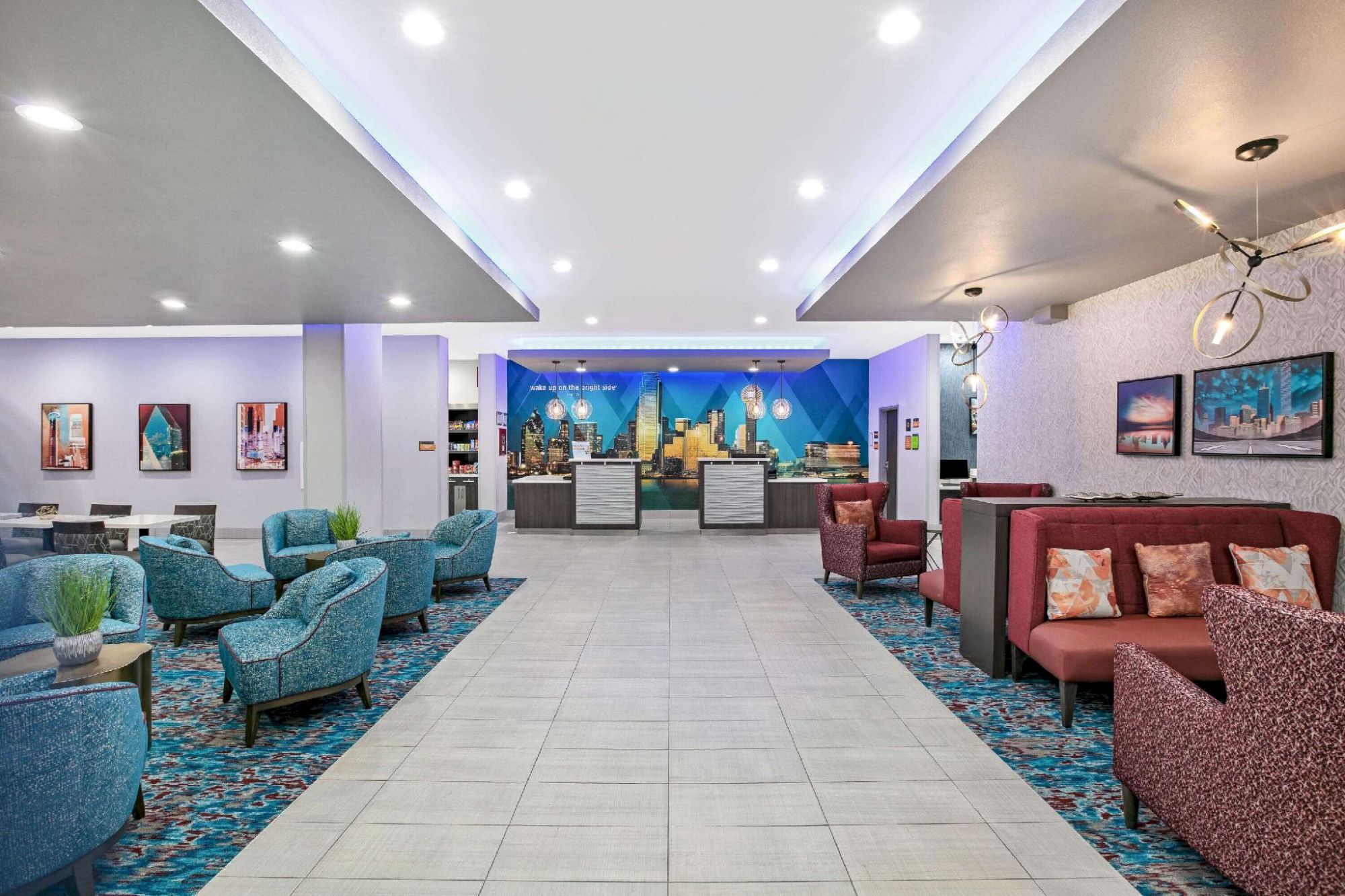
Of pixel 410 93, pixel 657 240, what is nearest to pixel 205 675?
pixel 410 93

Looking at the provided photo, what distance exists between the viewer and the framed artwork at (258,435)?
10.7m

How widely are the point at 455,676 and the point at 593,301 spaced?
18.1 ft

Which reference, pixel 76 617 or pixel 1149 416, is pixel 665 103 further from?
pixel 1149 416

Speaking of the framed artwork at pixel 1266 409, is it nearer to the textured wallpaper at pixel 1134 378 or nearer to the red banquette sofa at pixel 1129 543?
the textured wallpaper at pixel 1134 378

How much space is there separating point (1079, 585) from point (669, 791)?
2.78m

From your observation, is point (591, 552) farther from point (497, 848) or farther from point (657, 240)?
point (497, 848)

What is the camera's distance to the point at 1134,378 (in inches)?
249

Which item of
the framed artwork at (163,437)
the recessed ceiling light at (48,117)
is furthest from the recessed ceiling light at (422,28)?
the framed artwork at (163,437)

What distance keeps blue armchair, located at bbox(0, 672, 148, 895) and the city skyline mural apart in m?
12.4

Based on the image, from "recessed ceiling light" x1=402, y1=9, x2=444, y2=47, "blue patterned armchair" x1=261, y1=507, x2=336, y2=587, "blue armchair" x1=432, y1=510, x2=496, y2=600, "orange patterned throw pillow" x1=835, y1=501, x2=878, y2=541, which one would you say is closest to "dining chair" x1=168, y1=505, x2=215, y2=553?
"blue patterned armchair" x1=261, y1=507, x2=336, y2=587

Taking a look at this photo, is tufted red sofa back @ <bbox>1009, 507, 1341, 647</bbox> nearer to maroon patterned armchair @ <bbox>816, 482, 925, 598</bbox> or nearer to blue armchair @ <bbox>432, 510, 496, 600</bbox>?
maroon patterned armchair @ <bbox>816, 482, 925, 598</bbox>

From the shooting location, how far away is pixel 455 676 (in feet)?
14.4

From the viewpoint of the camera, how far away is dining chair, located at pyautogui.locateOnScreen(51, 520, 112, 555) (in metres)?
6.45

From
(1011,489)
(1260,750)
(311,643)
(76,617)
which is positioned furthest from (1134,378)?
(76,617)
